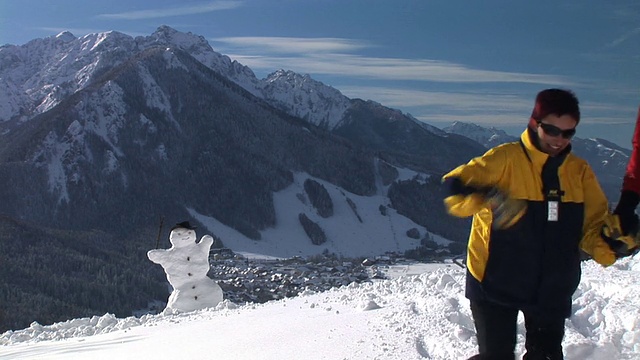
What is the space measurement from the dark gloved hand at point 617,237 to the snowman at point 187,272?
1194 centimetres

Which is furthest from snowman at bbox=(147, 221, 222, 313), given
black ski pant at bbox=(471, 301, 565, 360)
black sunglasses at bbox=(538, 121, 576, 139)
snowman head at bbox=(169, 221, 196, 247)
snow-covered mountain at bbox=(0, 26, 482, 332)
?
snow-covered mountain at bbox=(0, 26, 482, 332)

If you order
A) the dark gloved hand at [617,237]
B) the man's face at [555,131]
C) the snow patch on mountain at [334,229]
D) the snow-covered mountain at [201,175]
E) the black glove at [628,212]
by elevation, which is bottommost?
the snow patch on mountain at [334,229]

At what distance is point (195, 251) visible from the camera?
15.6 meters

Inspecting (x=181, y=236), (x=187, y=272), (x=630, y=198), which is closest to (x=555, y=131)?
(x=630, y=198)

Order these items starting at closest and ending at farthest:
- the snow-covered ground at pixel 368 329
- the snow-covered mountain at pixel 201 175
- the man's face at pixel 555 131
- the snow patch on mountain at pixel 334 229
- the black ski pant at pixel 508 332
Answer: the man's face at pixel 555 131 < the black ski pant at pixel 508 332 < the snow-covered ground at pixel 368 329 < the snow patch on mountain at pixel 334 229 < the snow-covered mountain at pixel 201 175

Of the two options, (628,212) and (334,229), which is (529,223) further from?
(334,229)

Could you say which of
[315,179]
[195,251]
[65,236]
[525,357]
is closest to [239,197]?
[315,179]

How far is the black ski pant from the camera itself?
13.8 ft

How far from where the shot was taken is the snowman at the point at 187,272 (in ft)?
49.5

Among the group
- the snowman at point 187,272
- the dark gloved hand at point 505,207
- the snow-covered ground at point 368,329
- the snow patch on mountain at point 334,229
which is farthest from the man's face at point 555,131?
the snow patch on mountain at point 334,229

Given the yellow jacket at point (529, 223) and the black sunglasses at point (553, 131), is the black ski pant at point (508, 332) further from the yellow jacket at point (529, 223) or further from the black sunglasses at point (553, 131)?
the black sunglasses at point (553, 131)

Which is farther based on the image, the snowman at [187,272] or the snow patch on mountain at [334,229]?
the snow patch on mountain at [334,229]

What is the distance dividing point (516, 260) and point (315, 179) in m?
173

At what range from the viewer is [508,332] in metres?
4.22
